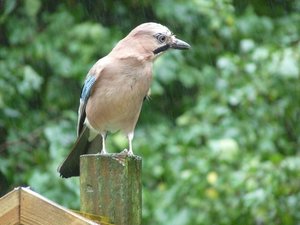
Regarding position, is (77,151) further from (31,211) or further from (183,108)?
(183,108)

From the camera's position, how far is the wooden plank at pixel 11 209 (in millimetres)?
2730

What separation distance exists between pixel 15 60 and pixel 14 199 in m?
3.26

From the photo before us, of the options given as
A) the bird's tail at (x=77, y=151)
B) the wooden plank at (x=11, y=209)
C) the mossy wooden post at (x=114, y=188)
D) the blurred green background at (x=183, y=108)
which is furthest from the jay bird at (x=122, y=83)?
the blurred green background at (x=183, y=108)

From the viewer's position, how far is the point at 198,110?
6.02 meters

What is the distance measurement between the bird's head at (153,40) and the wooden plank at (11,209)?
1029 mm

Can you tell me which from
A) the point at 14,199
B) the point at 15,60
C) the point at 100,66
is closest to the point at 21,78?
the point at 15,60

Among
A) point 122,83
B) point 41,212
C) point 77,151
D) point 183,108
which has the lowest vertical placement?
point 41,212

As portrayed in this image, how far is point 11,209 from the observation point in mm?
2734

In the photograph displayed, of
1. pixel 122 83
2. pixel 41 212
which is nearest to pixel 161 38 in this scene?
pixel 122 83

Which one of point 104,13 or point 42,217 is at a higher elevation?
point 104,13

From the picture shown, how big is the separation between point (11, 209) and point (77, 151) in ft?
3.37

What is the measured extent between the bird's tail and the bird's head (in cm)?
50

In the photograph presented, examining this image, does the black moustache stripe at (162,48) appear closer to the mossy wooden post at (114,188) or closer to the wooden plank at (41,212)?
the mossy wooden post at (114,188)

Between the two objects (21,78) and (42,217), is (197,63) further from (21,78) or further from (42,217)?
(42,217)
